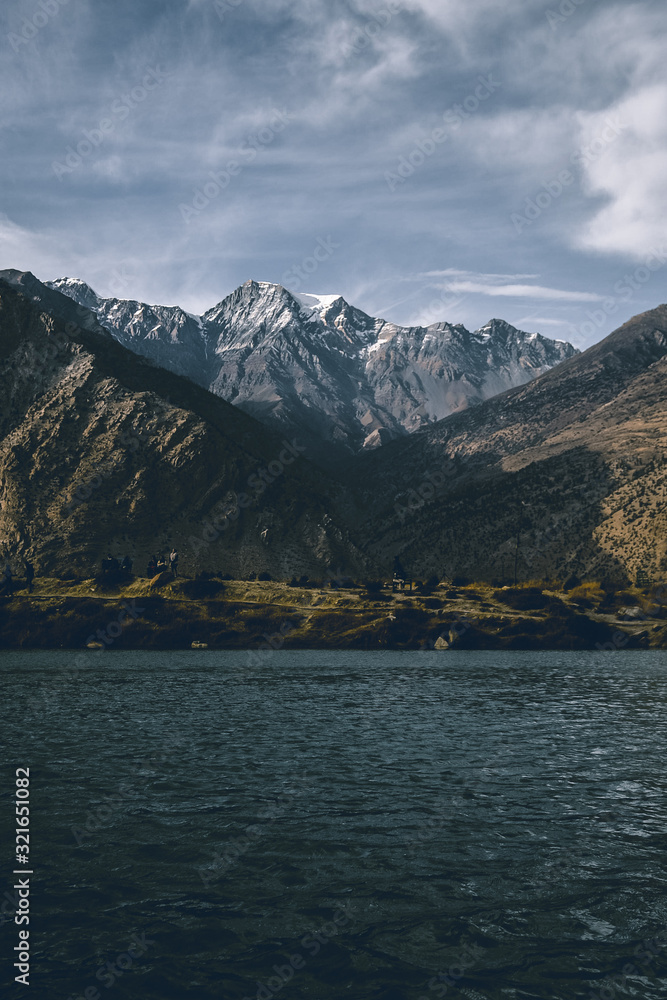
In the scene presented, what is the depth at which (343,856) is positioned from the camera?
26.9 metres

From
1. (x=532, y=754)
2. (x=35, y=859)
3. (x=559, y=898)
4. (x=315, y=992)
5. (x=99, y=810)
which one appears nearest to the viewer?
(x=315, y=992)

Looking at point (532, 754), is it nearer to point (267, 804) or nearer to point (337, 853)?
point (267, 804)

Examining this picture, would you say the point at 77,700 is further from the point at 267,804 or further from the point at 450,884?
the point at 450,884

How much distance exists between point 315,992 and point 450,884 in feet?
26.4

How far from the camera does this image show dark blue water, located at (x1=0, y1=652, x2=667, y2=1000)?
728 inches

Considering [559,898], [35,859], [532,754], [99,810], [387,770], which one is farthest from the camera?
[532,754]

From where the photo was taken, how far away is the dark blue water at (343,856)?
60.7 ft

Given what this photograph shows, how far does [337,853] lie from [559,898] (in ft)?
26.8

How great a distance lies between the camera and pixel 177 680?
102250 mm

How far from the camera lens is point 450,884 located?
79.5 feet

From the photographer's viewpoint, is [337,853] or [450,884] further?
[337,853]

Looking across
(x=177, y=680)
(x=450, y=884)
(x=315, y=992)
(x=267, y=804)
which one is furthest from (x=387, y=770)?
(x=177, y=680)

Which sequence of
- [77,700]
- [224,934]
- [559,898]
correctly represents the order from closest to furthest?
[224,934]
[559,898]
[77,700]

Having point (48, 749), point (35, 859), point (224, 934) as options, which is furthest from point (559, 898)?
point (48, 749)
